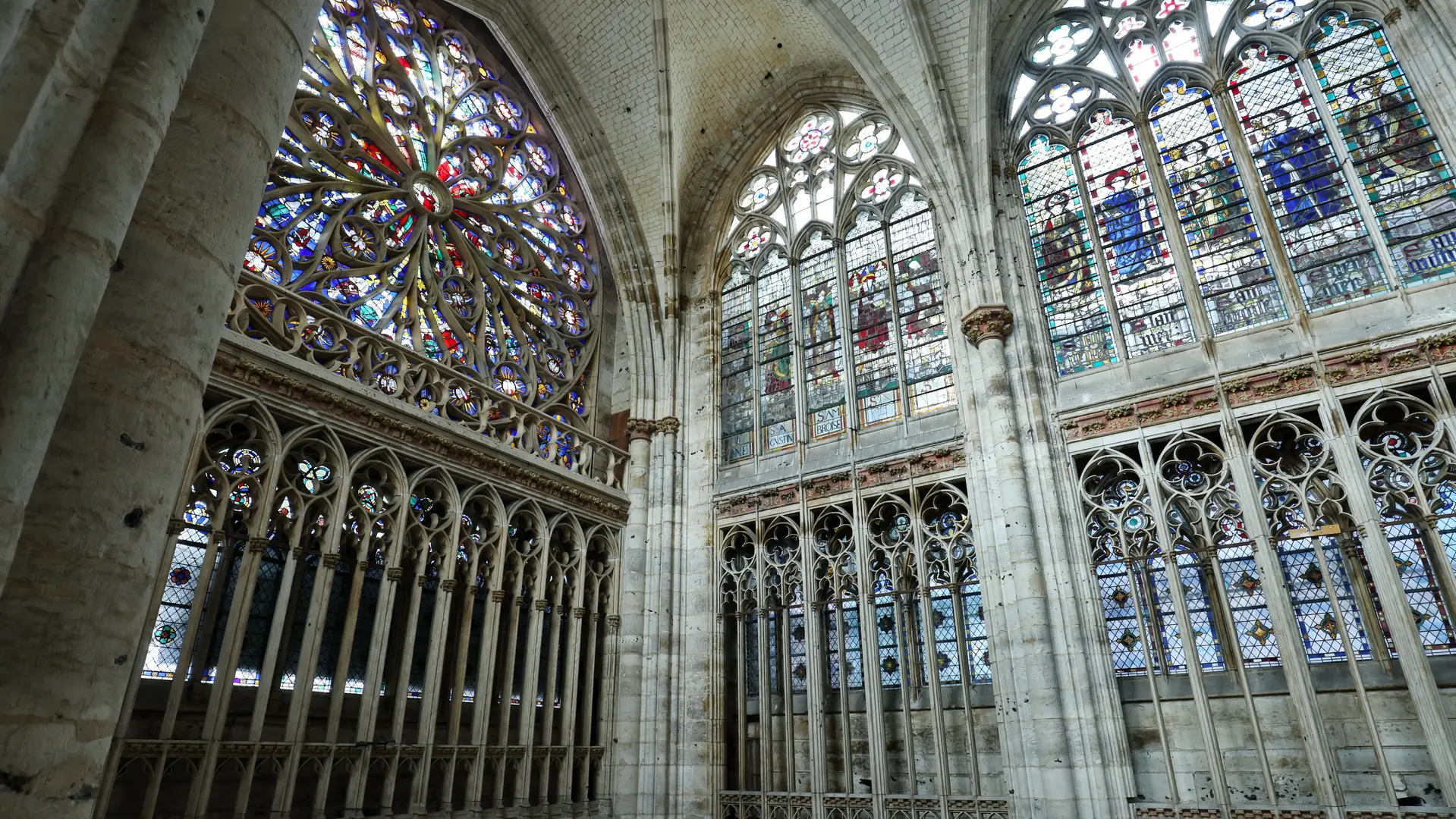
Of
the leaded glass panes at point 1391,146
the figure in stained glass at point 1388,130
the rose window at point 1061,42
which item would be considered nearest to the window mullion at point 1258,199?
the leaded glass panes at point 1391,146

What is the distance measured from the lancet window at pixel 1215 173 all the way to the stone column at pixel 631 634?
5427mm

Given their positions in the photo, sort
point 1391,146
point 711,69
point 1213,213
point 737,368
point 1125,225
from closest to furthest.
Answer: point 1391,146, point 1213,213, point 1125,225, point 737,368, point 711,69

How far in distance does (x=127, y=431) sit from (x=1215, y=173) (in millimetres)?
10363

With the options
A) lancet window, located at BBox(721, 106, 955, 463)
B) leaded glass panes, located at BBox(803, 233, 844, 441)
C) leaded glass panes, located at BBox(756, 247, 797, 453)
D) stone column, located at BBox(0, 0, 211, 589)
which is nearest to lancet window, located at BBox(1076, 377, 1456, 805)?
lancet window, located at BBox(721, 106, 955, 463)

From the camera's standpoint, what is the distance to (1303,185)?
891 cm

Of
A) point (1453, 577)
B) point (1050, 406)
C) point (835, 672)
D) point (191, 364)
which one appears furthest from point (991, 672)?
point (191, 364)

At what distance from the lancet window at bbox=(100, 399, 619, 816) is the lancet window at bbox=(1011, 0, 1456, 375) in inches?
260

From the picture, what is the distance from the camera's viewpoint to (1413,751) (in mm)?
7012

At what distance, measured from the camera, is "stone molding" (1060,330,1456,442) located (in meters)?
7.51

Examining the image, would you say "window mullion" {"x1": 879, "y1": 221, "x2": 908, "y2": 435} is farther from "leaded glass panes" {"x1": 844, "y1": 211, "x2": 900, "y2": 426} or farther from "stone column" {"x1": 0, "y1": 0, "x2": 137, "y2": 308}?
"stone column" {"x1": 0, "y1": 0, "x2": 137, "y2": 308}

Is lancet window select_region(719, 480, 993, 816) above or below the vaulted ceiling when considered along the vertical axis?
below

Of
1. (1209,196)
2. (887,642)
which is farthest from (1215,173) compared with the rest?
(887,642)

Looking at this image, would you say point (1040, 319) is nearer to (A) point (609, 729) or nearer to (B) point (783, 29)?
(B) point (783, 29)

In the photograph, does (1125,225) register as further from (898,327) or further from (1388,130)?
Answer: (898,327)
